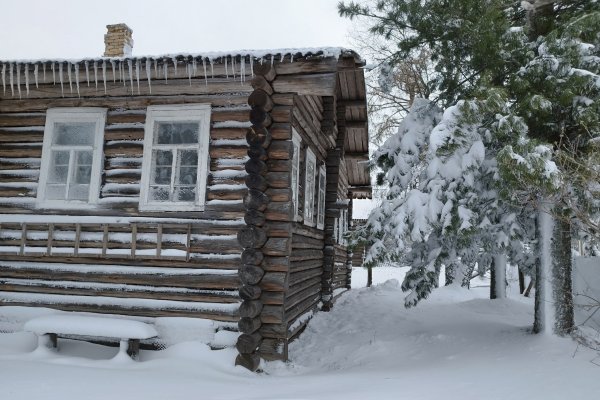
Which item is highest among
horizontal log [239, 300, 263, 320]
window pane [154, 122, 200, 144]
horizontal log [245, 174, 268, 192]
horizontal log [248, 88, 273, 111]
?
horizontal log [248, 88, 273, 111]

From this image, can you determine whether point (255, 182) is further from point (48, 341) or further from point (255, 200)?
point (48, 341)

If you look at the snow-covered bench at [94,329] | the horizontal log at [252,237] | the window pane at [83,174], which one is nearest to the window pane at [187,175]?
the horizontal log at [252,237]

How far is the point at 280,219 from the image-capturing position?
7277 mm

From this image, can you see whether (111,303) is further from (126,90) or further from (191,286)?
(126,90)

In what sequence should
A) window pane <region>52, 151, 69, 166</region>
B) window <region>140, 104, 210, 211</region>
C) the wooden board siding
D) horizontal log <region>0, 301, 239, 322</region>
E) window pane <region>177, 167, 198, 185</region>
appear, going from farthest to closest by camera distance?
window pane <region>52, 151, 69, 166</region> → window pane <region>177, 167, 198, 185</region> → window <region>140, 104, 210, 211</region> → the wooden board siding → horizontal log <region>0, 301, 239, 322</region>

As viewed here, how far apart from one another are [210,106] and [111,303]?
3.64 meters

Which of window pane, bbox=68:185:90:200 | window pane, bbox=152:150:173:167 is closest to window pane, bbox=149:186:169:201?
window pane, bbox=152:150:173:167

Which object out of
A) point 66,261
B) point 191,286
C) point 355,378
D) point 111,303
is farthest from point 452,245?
point 66,261

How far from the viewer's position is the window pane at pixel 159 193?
777cm

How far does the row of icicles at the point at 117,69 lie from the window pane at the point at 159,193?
1.66 m

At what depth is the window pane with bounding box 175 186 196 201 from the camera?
25.3 feet

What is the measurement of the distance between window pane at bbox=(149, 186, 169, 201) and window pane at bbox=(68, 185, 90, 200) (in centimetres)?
128

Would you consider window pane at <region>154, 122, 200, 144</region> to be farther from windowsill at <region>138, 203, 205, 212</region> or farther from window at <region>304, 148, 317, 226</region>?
window at <region>304, 148, 317, 226</region>

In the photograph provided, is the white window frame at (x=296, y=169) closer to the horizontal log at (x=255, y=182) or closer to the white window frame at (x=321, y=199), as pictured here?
the horizontal log at (x=255, y=182)
